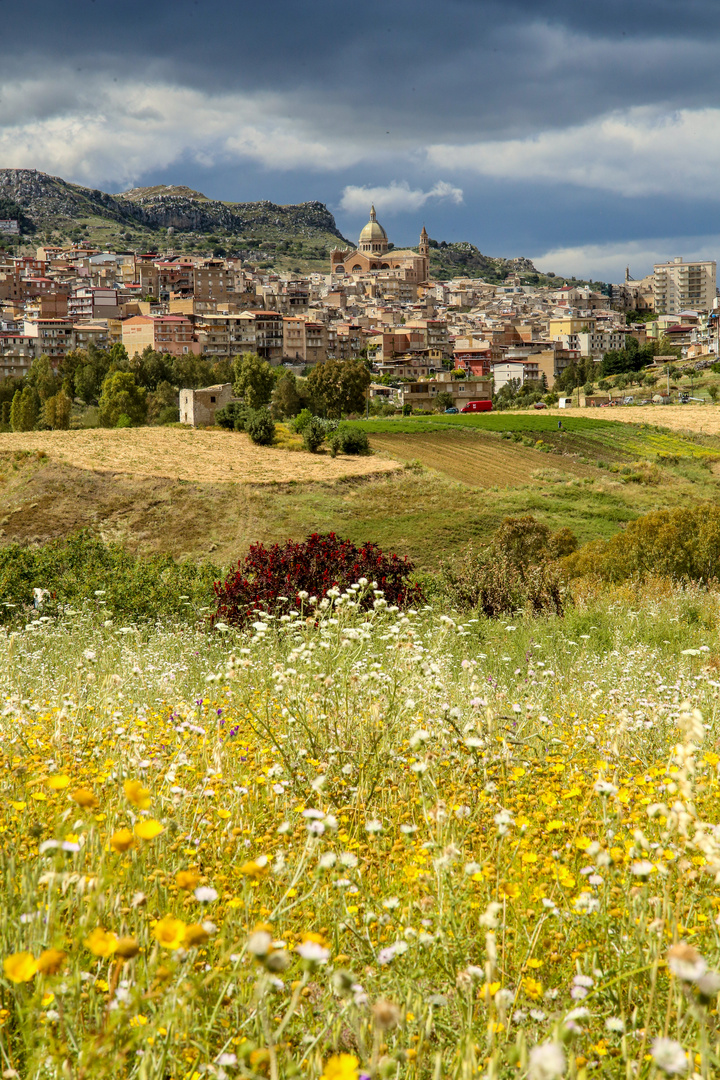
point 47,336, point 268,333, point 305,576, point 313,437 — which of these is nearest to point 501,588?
point 305,576

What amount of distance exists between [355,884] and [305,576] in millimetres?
9295

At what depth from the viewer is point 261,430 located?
155 feet

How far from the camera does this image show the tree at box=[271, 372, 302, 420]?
62.3 m

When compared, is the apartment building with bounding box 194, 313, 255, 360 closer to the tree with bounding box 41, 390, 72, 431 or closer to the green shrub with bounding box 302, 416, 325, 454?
the tree with bounding box 41, 390, 72, 431

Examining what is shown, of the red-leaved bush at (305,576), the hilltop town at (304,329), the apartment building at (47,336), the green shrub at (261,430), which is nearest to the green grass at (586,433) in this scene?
the green shrub at (261,430)

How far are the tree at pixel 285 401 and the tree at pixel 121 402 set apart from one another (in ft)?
34.3

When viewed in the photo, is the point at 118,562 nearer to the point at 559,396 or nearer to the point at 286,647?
the point at 286,647

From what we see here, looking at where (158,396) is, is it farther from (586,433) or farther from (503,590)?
(503,590)

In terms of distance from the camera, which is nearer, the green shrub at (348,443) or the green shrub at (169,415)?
the green shrub at (348,443)

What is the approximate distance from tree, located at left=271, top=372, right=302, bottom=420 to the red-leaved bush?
49654 millimetres

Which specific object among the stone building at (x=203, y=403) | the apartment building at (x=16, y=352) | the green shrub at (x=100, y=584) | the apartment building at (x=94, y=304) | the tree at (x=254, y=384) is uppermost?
the apartment building at (x=94, y=304)

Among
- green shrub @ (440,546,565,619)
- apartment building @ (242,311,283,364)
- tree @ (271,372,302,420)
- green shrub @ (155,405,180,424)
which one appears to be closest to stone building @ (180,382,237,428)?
tree @ (271,372,302,420)

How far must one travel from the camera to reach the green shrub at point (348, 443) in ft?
147

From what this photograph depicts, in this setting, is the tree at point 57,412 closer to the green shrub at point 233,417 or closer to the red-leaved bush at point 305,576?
the green shrub at point 233,417
